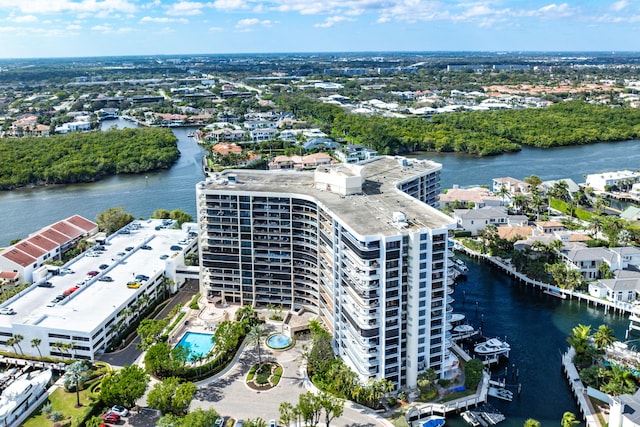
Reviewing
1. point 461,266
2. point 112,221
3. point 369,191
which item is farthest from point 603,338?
point 112,221

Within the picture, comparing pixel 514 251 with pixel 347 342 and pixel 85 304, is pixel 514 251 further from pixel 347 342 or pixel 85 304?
pixel 85 304

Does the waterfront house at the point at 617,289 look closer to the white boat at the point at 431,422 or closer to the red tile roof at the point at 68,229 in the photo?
the white boat at the point at 431,422

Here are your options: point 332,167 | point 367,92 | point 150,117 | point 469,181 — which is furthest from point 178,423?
point 367,92

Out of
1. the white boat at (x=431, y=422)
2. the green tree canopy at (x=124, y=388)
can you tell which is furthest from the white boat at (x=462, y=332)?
the green tree canopy at (x=124, y=388)

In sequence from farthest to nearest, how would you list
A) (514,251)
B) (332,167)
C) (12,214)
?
(12,214)
(514,251)
(332,167)

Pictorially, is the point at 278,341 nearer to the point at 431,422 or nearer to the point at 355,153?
the point at 431,422

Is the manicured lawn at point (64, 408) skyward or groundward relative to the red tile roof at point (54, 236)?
groundward
